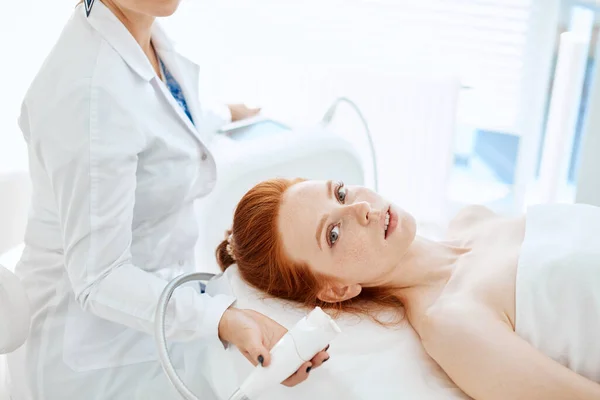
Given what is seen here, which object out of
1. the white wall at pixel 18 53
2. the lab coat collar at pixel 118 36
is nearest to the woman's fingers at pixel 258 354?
the lab coat collar at pixel 118 36

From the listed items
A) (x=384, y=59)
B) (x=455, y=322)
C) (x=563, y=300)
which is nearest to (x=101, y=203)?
(x=455, y=322)

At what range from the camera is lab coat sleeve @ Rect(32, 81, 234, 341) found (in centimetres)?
114

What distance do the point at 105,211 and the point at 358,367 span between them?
539 mm

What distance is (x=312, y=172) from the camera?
6.40ft

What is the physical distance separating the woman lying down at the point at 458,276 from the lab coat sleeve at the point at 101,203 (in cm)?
24

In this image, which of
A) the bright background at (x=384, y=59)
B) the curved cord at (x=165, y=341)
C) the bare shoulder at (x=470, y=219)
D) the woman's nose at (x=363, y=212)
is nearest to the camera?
the curved cord at (x=165, y=341)

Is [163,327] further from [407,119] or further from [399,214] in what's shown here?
[407,119]

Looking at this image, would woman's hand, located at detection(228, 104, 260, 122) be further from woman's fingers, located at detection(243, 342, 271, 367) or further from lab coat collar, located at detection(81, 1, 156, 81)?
woman's fingers, located at detection(243, 342, 271, 367)

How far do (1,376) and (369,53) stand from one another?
188cm

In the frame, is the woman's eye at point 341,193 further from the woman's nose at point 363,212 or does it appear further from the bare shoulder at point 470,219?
the bare shoulder at point 470,219

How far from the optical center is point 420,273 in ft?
4.68

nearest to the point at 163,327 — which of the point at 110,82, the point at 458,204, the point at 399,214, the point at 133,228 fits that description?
the point at 133,228

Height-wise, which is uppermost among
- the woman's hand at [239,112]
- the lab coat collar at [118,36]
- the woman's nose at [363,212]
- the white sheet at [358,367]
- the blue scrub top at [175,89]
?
the lab coat collar at [118,36]

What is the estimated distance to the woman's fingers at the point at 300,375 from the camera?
114 cm
